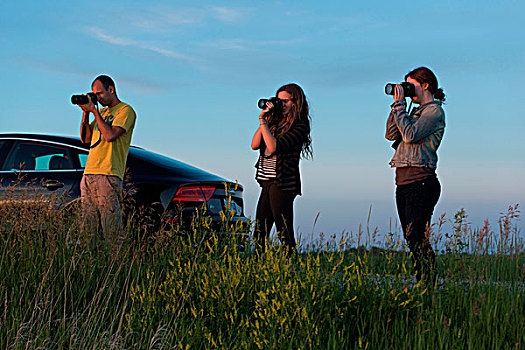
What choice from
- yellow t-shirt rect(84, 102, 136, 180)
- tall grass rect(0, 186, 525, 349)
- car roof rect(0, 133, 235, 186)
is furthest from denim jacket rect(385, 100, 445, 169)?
yellow t-shirt rect(84, 102, 136, 180)

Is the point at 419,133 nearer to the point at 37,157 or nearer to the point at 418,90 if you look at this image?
the point at 418,90

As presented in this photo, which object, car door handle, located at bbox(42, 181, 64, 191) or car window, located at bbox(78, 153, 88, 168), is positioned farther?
car window, located at bbox(78, 153, 88, 168)

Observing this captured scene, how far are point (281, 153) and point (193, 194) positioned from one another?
4.23 ft

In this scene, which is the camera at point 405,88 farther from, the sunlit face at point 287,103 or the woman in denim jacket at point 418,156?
the sunlit face at point 287,103

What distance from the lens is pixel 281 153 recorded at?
5988 mm

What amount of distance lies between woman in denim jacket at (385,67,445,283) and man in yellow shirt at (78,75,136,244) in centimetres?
287

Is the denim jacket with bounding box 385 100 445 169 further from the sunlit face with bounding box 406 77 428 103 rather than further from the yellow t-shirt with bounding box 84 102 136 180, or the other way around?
the yellow t-shirt with bounding box 84 102 136 180

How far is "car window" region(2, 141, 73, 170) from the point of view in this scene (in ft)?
24.0

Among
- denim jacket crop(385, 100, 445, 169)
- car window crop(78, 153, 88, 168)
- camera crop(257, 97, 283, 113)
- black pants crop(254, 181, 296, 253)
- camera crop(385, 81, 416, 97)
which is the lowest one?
black pants crop(254, 181, 296, 253)

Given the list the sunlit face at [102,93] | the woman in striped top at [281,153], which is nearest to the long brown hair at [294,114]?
the woman in striped top at [281,153]

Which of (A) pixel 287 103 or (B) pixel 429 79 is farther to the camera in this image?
(A) pixel 287 103

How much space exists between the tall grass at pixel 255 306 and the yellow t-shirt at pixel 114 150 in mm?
1139

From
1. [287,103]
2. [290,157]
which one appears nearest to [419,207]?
[290,157]

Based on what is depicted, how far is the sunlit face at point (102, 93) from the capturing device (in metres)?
6.71
